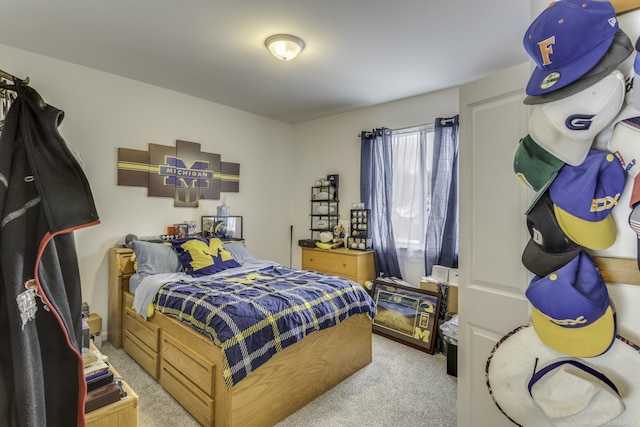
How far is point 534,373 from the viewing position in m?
0.88

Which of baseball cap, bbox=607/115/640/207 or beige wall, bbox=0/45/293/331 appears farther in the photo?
beige wall, bbox=0/45/293/331

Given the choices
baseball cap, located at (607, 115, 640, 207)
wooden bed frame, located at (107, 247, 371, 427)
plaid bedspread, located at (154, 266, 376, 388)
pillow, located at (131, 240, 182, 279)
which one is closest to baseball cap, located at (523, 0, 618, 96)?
baseball cap, located at (607, 115, 640, 207)

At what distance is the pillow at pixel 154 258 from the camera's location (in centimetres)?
279

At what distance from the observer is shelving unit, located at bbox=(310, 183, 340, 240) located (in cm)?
437

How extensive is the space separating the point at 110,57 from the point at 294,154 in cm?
266

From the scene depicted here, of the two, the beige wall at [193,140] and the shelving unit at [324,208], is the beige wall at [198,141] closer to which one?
the beige wall at [193,140]

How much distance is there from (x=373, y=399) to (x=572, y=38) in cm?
228

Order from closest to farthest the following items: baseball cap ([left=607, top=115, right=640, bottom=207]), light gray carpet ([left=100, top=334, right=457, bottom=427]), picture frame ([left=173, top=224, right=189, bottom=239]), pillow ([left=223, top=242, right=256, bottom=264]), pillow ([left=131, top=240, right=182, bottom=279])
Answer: baseball cap ([left=607, top=115, right=640, bottom=207]), light gray carpet ([left=100, top=334, right=457, bottom=427]), pillow ([left=131, top=240, right=182, bottom=279]), pillow ([left=223, top=242, right=256, bottom=264]), picture frame ([left=173, top=224, right=189, bottom=239])

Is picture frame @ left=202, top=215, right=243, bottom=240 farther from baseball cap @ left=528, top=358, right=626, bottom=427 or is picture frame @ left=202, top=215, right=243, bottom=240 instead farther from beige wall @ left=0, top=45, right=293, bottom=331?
baseball cap @ left=528, top=358, right=626, bottom=427

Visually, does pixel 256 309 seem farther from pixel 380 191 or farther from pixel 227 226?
pixel 380 191

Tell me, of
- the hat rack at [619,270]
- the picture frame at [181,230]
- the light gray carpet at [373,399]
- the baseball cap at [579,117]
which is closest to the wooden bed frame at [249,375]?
the light gray carpet at [373,399]

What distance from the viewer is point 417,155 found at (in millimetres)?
3684

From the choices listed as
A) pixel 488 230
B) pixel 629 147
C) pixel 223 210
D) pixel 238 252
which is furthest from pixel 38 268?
pixel 223 210

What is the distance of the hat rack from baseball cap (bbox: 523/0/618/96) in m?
0.48
